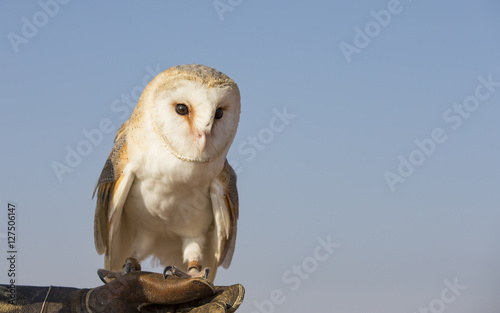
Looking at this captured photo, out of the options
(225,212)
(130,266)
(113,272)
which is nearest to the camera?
(113,272)

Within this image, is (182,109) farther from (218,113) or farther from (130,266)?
(130,266)

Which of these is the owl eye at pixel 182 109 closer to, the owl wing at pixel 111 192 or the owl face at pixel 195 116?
the owl face at pixel 195 116

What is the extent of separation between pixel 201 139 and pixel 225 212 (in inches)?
29.9

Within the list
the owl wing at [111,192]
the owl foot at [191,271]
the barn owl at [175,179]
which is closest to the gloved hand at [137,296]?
the owl foot at [191,271]

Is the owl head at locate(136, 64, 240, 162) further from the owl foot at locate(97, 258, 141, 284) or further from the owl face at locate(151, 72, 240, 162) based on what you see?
the owl foot at locate(97, 258, 141, 284)

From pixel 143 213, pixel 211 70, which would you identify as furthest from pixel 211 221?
pixel 211 70

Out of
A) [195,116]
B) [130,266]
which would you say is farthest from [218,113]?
[130,266]

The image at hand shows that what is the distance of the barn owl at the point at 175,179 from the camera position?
377cm

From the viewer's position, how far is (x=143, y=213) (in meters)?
4.12

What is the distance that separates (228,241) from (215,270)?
26cm

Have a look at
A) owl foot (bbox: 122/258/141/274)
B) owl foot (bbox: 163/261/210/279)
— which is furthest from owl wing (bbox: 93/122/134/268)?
owl foot (bbox: 163/261/210/279)

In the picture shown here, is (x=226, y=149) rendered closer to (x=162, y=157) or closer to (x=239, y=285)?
(x=162, y=157)

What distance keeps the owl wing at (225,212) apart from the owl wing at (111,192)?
2.05ft

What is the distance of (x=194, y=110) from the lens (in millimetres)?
3727
